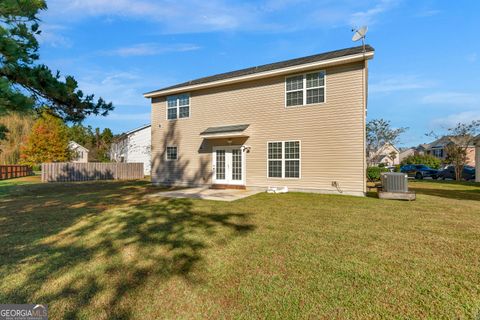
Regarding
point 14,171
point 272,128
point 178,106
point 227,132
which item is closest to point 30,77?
point 227,132

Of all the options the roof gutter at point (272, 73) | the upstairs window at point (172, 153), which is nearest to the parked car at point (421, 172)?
the roof gutter at point (272, 73)

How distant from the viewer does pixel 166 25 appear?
1268 centimetres

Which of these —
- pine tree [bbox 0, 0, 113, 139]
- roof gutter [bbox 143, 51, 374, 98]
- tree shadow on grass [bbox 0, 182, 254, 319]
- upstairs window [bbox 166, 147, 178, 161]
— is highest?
roof gutter [bbox 143, 51, 374, 98]

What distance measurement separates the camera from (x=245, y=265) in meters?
3.52

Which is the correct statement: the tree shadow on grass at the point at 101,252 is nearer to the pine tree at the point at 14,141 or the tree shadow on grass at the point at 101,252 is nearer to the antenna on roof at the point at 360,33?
the antenna on roof at the point at 360,33

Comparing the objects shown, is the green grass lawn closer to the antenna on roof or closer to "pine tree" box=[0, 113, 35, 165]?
the antenna on roof

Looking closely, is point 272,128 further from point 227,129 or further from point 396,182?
point 396,182

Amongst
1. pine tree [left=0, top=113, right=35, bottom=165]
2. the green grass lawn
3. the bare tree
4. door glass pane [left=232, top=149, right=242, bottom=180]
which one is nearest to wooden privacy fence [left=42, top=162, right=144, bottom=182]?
pine tree [left=0, top=113, right=35, bottom=165]

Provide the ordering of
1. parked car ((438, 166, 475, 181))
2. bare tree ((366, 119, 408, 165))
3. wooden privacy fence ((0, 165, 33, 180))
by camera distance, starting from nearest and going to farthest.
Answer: parked car ((438, 166, 475, 181)) < wooden privacy fence ((0, 165, 33, 180)) < bare tree ((366, 119, 408, 165))

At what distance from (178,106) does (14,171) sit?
73.0 ft

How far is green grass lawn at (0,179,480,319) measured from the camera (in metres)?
2.54

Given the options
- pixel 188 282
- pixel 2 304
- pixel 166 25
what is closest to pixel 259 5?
pixel 166 25

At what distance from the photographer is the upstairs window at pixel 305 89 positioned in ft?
35.1

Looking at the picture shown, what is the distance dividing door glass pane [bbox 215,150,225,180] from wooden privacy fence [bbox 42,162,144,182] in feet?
49.3
